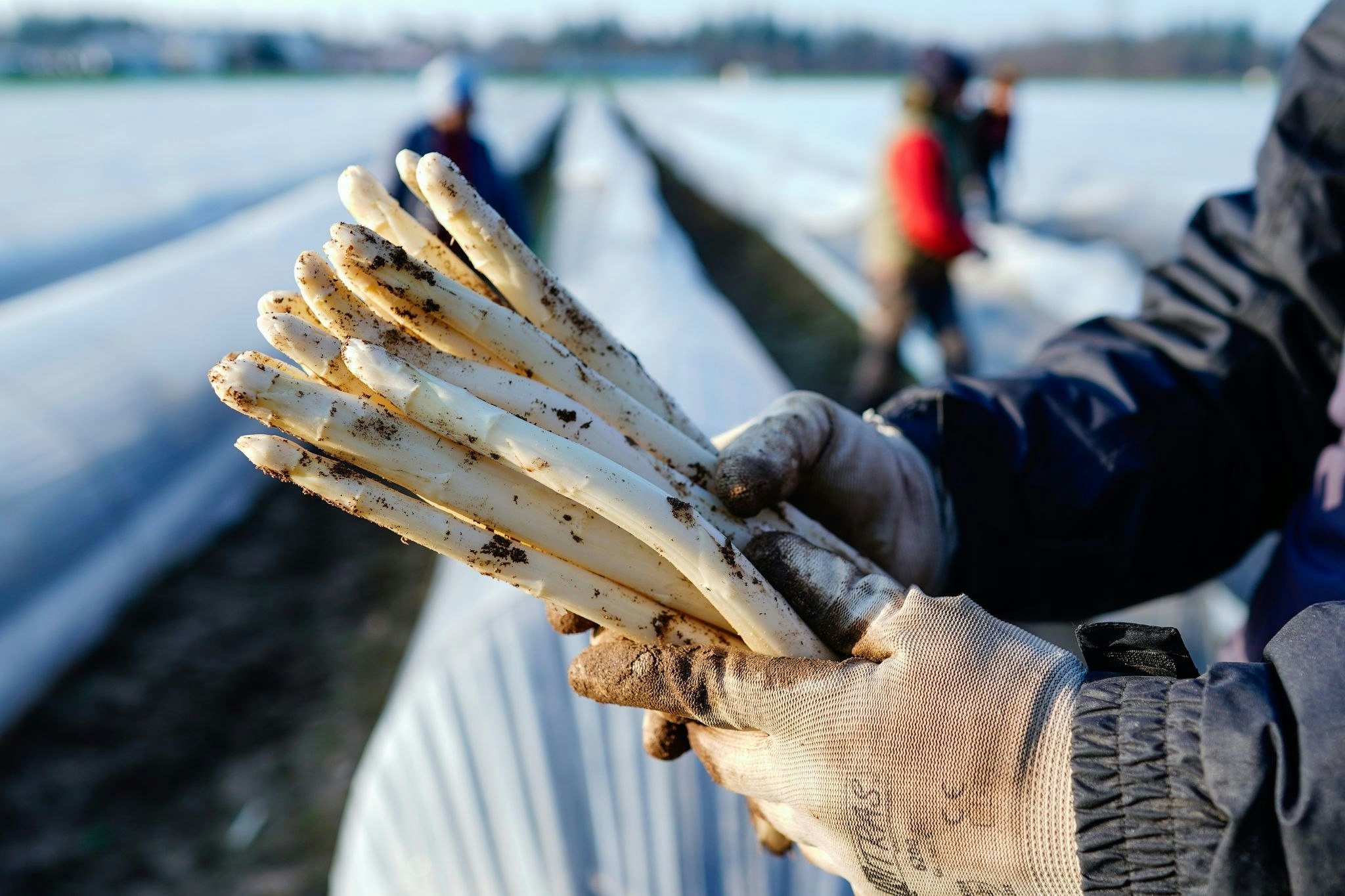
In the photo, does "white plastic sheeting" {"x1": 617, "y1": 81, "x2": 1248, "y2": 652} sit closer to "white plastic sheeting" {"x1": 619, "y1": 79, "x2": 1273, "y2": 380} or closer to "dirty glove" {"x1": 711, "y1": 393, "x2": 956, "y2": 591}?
"white plastic sheeting" {"x1": 619, "y1": 79, "x2": 1273, "y2": 380}

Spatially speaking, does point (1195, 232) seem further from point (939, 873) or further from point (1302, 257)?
point (939, 873)

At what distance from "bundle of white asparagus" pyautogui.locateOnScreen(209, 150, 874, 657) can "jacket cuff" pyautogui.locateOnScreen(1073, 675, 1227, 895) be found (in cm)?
29

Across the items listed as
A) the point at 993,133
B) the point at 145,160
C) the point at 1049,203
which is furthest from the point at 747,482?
the point at 145,160

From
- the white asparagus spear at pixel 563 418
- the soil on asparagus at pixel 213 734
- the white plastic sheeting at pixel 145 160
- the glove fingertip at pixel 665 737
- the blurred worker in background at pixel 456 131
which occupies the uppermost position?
the white plastic sheeting at pixel 145 160

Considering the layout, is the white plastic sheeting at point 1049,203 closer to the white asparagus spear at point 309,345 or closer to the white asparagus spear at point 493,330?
the white asparagus spear at point 493,330

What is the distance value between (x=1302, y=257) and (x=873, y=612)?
71 centimetres

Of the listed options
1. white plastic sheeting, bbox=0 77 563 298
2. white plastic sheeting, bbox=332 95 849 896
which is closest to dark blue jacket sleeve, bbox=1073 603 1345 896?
white plastic sheeting, bbox=332 95 849 896

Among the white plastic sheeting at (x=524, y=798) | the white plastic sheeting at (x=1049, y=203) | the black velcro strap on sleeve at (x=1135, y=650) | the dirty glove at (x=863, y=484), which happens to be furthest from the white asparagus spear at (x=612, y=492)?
the white plastic sheeting at (x=524, y=798)

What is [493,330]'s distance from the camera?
87 centimetres

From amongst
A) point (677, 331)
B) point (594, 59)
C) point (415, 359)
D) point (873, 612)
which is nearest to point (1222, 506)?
point (873, 612)

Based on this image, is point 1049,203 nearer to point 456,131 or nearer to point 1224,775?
point 456,131

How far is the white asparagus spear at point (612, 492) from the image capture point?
2.53 feet

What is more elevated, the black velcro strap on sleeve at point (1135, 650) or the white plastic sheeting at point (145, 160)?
the white plastic sheeting at point (145, 160)

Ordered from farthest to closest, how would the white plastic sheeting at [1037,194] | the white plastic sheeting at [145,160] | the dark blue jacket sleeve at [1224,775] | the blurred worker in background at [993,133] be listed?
the blurred worker in background at [993,133]
the white plastic sheeting at [145,160]
the white plastic sheeting at [1037,194]
the dark blue jacket sleeve at [1224,775]
